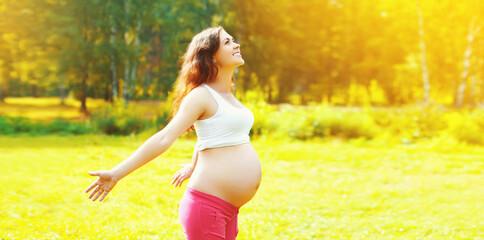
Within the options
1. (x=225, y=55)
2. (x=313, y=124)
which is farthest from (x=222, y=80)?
(x=313, y=124)

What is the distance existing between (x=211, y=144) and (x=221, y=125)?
0.12 m

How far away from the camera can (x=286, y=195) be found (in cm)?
746

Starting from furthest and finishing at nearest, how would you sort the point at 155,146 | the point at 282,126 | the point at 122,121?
the point at 122,121 → the point at 282,126 → the point at 155,146

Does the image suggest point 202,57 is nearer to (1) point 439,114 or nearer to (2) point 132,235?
(2) point 132,235

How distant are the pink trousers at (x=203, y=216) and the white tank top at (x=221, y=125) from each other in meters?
0.29

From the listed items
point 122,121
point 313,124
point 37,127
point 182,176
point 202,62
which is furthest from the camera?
point 37,127

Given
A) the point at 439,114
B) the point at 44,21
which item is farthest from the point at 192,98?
the point at 44,21

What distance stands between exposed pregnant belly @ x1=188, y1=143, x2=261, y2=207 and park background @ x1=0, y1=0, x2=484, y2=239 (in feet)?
9.60

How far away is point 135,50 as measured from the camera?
67.3 ft

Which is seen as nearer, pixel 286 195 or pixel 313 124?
pixel 286 195

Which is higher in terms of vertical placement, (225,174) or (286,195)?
(225,174)

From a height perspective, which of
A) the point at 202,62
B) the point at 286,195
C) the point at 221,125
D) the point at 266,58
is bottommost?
the point at 286,195

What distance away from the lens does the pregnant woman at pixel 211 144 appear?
2.20m

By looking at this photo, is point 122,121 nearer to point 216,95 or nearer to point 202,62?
point 202,62
